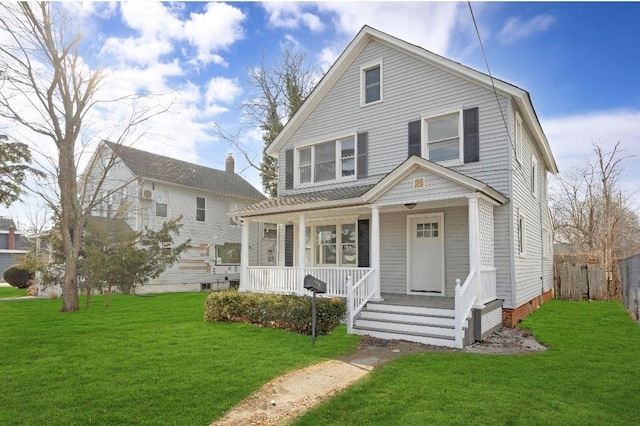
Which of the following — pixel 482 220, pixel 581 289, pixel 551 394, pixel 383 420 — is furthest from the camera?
pixel 581 289

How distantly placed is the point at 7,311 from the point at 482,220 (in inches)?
605

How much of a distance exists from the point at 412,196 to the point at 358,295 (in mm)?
2695

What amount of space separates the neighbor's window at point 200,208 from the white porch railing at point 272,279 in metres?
12.5

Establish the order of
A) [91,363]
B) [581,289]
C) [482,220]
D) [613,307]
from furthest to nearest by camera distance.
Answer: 1. [581,289]
2. [613,307]
3. [482,220]
4. [91,363]

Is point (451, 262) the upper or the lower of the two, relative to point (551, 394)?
upper

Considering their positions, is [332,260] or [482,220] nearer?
[482,220]

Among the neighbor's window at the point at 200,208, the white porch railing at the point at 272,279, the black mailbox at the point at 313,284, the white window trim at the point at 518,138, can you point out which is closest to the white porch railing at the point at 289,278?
the white porch railing at the point at 272,279

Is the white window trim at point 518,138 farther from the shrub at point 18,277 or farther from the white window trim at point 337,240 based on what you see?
the shrub at point 18,277

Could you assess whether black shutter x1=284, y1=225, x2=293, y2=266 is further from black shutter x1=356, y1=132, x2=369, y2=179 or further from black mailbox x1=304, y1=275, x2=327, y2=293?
black mailbox x1=304, y1=275, x2=327, y2=293

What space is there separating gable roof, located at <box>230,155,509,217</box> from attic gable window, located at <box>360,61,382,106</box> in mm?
2786

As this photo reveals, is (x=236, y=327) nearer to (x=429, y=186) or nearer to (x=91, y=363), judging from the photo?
(x=91, y=363)

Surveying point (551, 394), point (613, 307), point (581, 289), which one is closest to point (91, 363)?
point (551, 394)

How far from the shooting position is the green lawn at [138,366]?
4.83 meters

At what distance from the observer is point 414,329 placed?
8.72m
